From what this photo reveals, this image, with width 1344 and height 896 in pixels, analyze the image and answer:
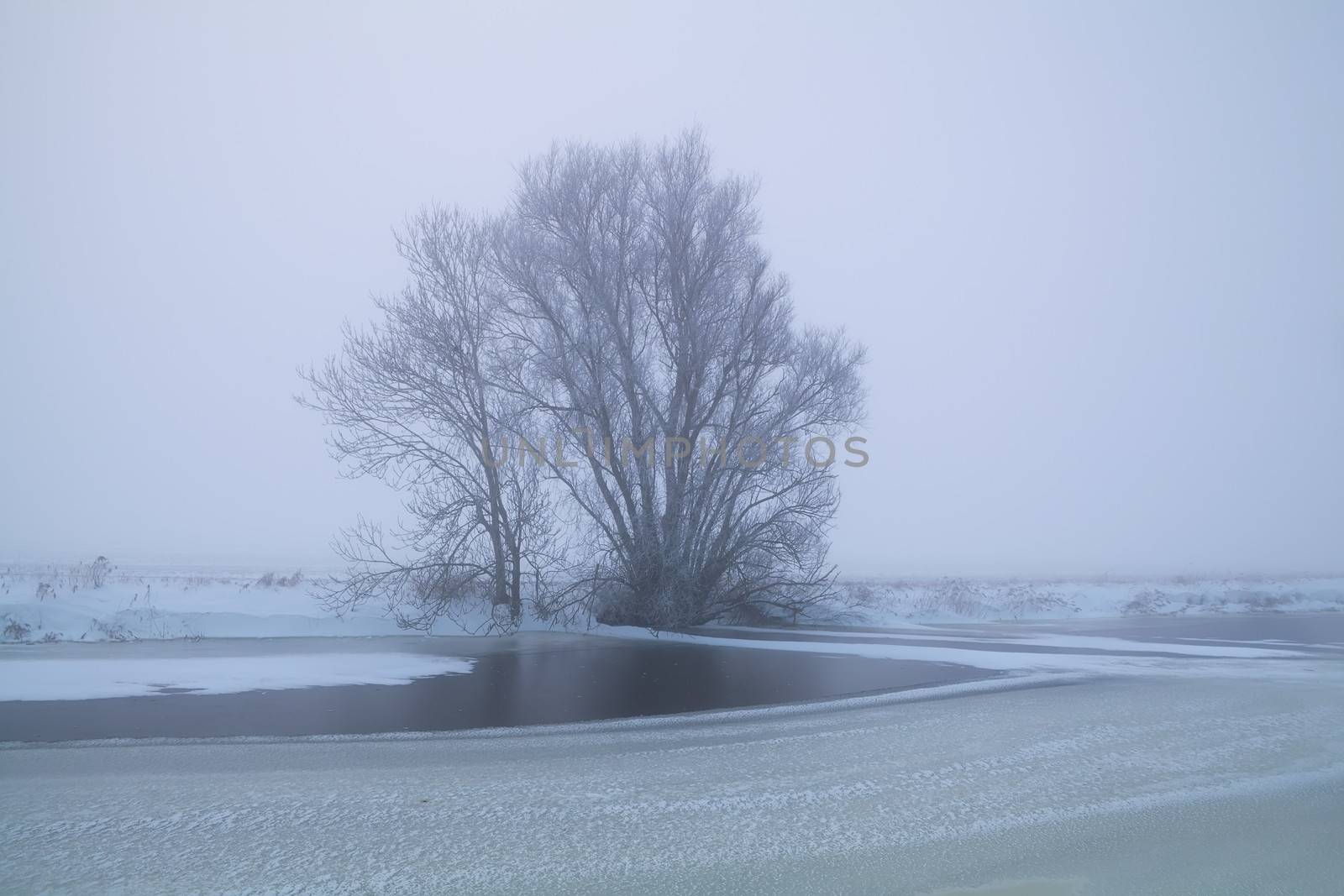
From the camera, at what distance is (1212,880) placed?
4531mm

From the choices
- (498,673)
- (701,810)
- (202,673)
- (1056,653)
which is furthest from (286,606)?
(701,810)

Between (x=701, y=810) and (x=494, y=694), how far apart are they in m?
4.86

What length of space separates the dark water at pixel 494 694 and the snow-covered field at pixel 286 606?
4.50 feet

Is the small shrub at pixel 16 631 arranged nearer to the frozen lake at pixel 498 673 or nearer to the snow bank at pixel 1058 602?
the frozen lake at pixel 498 673

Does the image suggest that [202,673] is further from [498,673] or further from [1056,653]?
[1056,653]

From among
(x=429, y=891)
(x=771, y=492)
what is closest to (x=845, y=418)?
(x=771, y=492)

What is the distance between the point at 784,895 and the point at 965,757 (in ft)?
10.6

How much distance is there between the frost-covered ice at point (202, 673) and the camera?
31.2 ft

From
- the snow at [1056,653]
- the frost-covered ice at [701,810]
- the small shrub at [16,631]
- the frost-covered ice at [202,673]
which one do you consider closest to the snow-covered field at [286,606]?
the small shrub at [16,631]

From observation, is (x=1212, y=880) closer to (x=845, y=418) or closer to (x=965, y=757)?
(x=965, y=757)

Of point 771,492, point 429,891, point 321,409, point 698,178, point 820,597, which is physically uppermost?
point 698,178

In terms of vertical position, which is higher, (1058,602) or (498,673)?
(1058,602)

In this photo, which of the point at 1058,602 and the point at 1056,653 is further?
the point at 1058,602

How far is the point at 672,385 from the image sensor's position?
21484 millimetres
